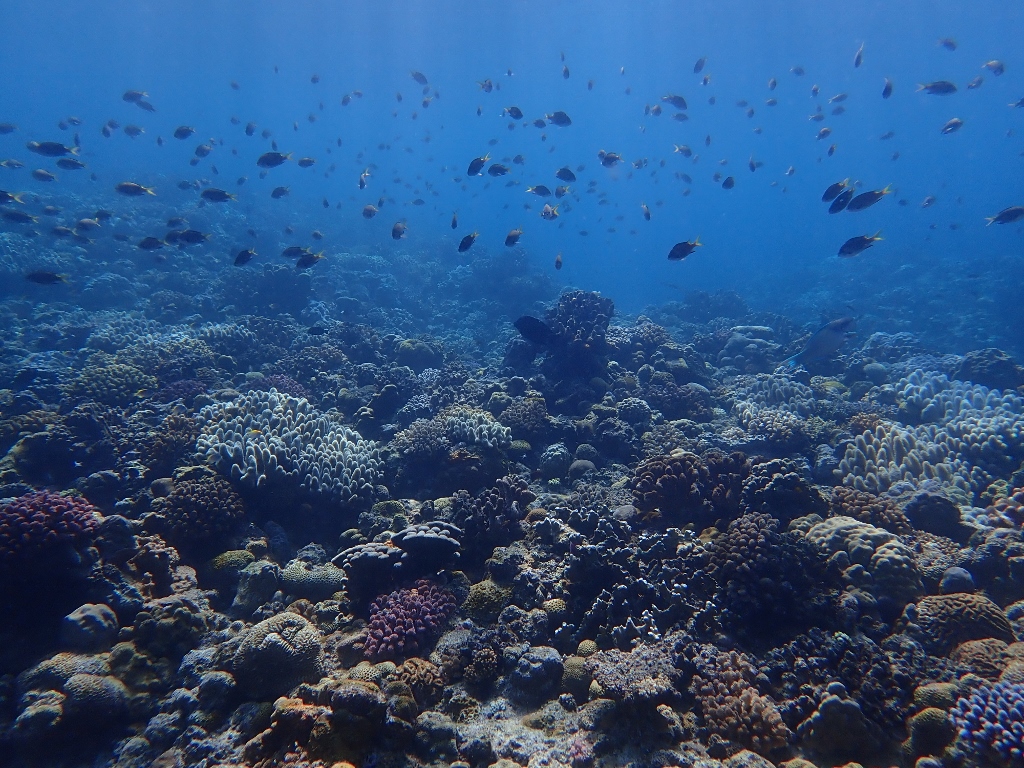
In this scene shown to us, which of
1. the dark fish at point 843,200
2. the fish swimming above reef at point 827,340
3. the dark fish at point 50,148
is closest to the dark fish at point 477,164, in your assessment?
the dark fish at point 843,200

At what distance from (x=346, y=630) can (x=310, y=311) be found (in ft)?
55.9

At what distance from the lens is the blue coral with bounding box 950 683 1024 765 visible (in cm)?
340

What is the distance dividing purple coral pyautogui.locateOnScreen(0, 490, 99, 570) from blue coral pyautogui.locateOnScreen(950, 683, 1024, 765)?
8540 mm

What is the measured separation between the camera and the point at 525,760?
156 inches

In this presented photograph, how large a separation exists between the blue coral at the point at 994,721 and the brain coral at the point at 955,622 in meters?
0.95

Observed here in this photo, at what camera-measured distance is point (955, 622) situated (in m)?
4.74

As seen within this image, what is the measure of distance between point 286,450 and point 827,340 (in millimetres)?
14498

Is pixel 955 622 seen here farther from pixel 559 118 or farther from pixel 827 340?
pixel 559 118

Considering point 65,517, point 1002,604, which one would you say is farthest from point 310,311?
point 1002,604

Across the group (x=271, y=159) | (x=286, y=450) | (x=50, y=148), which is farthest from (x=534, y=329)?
(x=50, y=148)

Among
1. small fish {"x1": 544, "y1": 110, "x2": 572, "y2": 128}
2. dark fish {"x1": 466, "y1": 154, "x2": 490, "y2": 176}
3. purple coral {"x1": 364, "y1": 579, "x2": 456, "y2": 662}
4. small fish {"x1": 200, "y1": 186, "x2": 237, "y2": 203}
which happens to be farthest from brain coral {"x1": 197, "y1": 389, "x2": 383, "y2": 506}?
small fish {"x1": 544, "y1": 110, "x2": 572, "y2": 128}

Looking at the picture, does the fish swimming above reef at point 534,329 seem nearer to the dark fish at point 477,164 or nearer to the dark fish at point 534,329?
the dark fish at point 534,329

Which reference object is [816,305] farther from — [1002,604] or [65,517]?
[65,517]

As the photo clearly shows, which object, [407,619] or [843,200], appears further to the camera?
[843,200]
